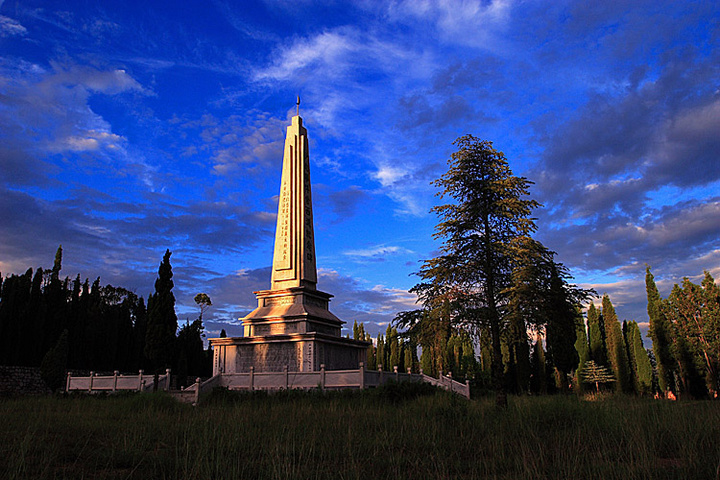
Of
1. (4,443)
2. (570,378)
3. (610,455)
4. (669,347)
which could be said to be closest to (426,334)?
(610,455)

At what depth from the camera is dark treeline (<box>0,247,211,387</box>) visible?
1361 inches

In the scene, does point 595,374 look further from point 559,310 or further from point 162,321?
point 162,321

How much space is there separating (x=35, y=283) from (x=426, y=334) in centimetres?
3664

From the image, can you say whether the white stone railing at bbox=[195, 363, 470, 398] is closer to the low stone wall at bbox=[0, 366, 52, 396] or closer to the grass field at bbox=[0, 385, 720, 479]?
the grass field at bbox=[0, 385, 720, 479]

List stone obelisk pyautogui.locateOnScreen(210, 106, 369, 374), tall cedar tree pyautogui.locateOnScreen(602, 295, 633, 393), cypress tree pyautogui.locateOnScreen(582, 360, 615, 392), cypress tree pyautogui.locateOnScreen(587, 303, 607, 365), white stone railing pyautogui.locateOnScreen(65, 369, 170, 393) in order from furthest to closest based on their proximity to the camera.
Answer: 1. cypress tree pyautogui.locateOnScreen(587, 303, 607, 365)
2. tall cedar tree pyautogui.locateOnScreen(602, 295, 633, 393)
3. cypress tree pyautogui.locateOnScreen(582, 360, 615, 392)
4. stone obelisk pyautogui.locateOnScreen(210, 106, 369, 374)
5. white stone railing pyautogui.locateOnScreen(65, 369, 170, 393)

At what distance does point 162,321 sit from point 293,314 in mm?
7793

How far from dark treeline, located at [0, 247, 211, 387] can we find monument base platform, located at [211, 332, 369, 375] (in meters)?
3.45

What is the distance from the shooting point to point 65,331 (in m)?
29.5

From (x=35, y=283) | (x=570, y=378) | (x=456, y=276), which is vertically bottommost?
(x=570, y=378)

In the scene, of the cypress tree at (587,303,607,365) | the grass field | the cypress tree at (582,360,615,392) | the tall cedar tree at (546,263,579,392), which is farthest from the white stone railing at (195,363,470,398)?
the cypress tree at (587,303,607,365)

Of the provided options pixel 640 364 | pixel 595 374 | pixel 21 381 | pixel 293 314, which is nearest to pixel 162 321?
pixel 293 314

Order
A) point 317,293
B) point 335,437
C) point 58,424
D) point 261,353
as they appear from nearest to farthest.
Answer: point 335,437 → point 58,424 → point 261,353 → point 317,293

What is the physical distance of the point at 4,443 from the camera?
7559 millimetres

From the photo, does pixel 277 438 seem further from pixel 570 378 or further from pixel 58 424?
pixel 570 378
